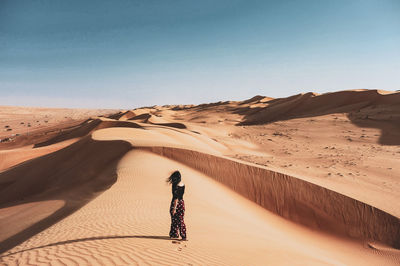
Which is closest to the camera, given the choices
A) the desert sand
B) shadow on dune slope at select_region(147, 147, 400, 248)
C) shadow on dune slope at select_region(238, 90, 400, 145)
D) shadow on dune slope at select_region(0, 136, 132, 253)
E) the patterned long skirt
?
the desert sand

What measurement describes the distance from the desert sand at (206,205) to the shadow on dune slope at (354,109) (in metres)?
3.32

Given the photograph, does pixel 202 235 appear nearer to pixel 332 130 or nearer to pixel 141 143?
pixel 141 143

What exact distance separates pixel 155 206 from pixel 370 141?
17616 millimetres

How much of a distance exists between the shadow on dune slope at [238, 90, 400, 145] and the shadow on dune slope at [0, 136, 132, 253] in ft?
60.0

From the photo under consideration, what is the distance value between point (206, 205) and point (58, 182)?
7427 millimetres

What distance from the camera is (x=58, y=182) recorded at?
1060 centimetres

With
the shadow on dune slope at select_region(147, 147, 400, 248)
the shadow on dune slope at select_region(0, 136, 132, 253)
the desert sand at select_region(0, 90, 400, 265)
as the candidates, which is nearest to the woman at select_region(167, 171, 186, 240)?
the desert sand at select_region(0, 90, 400, 265)

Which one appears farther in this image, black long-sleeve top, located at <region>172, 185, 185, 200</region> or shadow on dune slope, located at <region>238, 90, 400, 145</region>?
shadow on dune slope, located at <region>238, 90, 400, 145</region>

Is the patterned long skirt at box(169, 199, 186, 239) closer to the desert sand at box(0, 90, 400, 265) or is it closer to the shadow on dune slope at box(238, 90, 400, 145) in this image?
the desert sand at box(0, 90, 400, 265)

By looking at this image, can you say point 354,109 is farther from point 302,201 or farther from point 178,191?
point 178,191

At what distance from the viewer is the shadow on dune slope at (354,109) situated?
2039 centimetres

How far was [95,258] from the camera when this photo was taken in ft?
11.2

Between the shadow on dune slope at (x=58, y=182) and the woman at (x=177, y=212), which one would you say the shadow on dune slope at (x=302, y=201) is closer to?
the shadow on dune slope at (x=58, y=182)

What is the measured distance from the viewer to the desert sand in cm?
396
